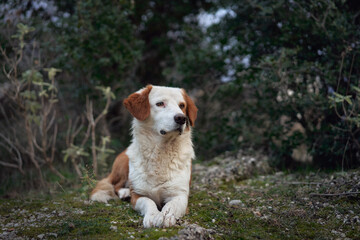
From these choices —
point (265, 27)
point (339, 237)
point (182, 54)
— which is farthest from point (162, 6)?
point (339, 237)

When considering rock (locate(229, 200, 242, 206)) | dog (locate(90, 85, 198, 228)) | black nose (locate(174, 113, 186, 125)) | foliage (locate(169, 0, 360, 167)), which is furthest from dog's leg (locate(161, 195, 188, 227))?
foliage (locate(169, 0, 360, 167))

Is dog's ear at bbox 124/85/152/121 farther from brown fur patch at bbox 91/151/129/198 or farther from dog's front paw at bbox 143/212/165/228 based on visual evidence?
dog's front paw at bbox 143/212/165/228

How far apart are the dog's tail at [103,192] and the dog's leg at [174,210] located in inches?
42.0

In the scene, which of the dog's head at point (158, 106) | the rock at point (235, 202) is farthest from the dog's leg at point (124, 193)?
the rock at point (235, 202)

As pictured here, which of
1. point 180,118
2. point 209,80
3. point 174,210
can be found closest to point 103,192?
point 174,210

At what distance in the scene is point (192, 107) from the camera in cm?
421

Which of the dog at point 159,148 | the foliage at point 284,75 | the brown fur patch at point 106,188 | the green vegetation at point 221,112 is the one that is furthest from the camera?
the foliage at point 284,75

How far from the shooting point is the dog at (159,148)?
376 centimetres

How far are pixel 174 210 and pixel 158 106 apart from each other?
49.3 inches

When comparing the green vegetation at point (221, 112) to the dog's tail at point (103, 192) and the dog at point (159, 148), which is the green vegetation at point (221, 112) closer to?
the dog's tail at point (103, 192)

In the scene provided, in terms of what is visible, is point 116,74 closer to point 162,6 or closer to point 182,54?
point 182,54

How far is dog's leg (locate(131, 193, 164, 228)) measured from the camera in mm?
3105

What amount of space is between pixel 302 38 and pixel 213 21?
203 centimetres

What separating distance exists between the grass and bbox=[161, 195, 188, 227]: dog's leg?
81 millimetres
